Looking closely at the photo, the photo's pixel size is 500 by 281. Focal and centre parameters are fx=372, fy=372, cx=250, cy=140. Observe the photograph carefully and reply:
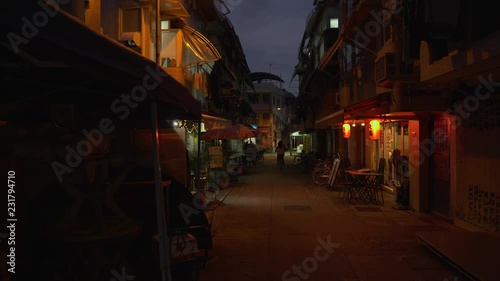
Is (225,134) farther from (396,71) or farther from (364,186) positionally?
(396,71)

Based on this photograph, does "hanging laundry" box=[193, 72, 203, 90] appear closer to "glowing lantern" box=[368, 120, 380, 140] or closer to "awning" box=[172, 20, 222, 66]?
"awning" box=[172, 20, 222, 66]

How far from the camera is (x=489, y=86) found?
736 cm

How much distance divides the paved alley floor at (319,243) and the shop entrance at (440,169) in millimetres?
492

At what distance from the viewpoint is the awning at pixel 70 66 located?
233cm

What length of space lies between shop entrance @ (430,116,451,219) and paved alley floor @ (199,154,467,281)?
492 millimetres

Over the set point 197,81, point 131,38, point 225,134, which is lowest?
point 225,134

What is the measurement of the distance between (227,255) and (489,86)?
609 cm

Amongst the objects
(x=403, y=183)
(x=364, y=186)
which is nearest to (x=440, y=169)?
(x=403, y=183)

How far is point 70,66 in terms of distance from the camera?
2.83 m

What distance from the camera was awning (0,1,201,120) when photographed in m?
2.33

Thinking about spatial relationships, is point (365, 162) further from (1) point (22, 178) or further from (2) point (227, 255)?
(1) point (22, 178)

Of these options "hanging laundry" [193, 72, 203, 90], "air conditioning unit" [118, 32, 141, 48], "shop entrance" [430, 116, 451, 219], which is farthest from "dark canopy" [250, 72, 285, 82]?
"shop entrance" [430, 116, 451, 219]

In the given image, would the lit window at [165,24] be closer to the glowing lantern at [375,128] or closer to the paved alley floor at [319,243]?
the paved alley floor at [319,243]

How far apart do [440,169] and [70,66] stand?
9860mm
